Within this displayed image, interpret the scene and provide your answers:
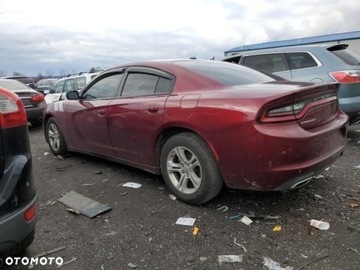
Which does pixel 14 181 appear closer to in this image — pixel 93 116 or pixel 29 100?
pixel 93 116

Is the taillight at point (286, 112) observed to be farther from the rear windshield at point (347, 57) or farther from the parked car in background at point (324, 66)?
the rear windshield at point (347, 57)

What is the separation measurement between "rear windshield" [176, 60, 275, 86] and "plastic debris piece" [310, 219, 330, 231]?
1.51 m

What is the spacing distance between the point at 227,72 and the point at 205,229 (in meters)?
1.77

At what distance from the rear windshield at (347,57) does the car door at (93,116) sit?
3828 millimetres

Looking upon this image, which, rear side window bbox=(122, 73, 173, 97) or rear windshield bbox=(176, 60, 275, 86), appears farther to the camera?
rear side window bbox=(122, 73, 173, 97)

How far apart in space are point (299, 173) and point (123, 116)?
2.06 metres

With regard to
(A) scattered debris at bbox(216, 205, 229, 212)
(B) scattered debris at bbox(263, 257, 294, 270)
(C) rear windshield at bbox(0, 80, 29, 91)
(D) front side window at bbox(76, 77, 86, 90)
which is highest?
(C) rear windshield at bbox(0, 80, 29, 91)

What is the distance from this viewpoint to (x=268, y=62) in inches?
278

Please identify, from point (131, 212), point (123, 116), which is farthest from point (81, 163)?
point (131, 212)

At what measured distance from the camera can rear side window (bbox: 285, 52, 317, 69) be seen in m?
6.12

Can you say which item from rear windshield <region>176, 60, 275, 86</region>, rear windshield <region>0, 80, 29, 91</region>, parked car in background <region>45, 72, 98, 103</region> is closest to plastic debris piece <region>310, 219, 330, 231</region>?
rear windshield <region>176, 60, 275, 86</region>

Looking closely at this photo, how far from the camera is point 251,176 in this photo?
9.76 feet

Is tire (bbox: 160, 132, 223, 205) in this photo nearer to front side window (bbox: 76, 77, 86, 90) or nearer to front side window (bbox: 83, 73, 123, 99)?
front side window (bbox: 83, 73, 123, 99)

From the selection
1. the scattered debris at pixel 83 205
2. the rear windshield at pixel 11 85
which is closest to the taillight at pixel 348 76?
the scattered debris at pixel 83 205
